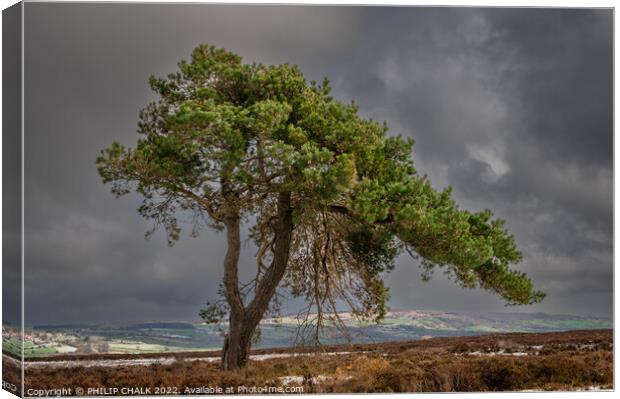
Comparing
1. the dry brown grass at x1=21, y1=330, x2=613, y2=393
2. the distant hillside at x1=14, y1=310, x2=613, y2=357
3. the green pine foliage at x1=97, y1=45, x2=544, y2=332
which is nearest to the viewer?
the green pine foliage at x1=97, y1=45, x2=544, y2=332

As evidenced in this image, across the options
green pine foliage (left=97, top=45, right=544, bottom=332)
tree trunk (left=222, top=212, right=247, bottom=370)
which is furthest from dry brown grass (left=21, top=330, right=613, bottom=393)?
green pine foliage (left=97, top=45, right=544, bottom=332)

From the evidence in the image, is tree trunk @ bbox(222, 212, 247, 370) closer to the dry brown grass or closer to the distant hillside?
the dry brown grass

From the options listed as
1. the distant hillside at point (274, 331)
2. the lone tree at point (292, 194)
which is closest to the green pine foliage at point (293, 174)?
the lone tree at point (292, 194)

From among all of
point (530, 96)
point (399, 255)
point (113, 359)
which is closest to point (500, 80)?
point (530, 96)

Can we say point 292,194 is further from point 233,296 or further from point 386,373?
point 386,373

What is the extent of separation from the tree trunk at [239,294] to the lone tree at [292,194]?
0.02 meters

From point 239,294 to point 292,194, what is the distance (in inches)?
66.4

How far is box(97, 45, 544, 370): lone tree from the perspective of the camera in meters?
10.7

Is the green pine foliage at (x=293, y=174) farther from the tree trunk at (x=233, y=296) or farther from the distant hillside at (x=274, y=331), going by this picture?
the distant hillside at (x=274, y=331)

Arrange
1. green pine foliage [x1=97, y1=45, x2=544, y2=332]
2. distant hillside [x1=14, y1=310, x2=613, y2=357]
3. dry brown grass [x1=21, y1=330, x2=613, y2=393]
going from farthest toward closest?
distant hillside [x1=14, y1=310, x2=613, y2=357] < dry brown grass [x1=21, y1=330, x2=613, y2=393] < green pine foliage [x1=97, y1=45, x2=544, y2=332]

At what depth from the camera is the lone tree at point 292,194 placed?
35.0 feet

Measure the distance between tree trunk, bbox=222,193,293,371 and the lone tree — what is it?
15 millimetres

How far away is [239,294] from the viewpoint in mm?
12094

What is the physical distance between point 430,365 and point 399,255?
1.71 meters
